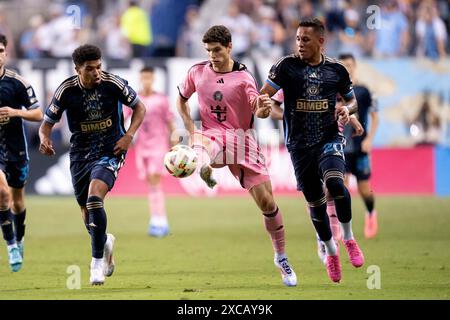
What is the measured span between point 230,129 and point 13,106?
120 inches

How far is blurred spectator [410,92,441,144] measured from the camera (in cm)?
2500

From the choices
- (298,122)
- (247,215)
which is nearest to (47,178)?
(247,215)

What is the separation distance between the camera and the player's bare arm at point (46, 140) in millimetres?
11695

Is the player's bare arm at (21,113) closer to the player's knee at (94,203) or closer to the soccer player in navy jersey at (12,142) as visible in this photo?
Answer: the soccer player in navy jersey at (12,142)

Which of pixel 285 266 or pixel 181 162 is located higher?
pixel 181 162

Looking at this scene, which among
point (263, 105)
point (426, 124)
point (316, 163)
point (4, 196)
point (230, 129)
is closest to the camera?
point (263, 105)

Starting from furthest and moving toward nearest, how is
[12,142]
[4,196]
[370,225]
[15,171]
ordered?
[370,225] → [15,171] → [12,142] → [4,196]

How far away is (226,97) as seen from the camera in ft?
39.1

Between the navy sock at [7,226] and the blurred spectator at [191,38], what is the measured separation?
13041mm

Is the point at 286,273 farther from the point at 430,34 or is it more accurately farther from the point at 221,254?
the point at 430,34

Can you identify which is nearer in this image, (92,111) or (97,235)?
(97,235)

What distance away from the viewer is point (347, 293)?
10750 millimetres

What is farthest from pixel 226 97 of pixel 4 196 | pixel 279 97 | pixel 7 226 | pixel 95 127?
pixel 7 226
